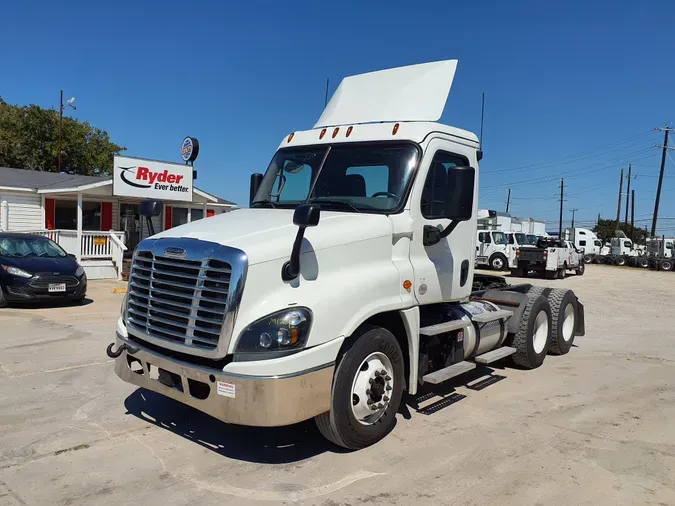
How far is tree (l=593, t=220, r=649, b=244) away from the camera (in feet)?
225

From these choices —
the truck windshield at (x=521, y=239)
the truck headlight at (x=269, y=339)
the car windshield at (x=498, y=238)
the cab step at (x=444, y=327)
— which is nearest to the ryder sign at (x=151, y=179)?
the cab step at (x=444, y=327)

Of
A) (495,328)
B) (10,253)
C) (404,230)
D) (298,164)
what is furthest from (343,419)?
(10,253)

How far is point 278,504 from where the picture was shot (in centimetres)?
347

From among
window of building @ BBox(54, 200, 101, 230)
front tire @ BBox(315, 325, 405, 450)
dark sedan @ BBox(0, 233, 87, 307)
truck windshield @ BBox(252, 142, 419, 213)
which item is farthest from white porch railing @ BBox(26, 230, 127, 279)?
front tire @ BBox(315, 325, 405, 450)

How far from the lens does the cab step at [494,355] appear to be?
5994 mm

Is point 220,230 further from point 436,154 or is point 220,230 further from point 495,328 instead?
point 495,328

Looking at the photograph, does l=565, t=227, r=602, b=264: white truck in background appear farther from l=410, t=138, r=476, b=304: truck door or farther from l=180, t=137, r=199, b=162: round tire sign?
l=410, t=138, r=476, b=304: truck door

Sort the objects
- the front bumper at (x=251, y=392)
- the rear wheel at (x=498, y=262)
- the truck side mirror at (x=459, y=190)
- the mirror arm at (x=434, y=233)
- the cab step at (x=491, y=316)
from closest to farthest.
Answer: the front bumper at (x=251, y=392), the truck side mirror at (x=459, y=190), the mirror arm at (x=434, y=233), the cab step at (x=491, y=316), the rear wheel at (x=498, y=262)

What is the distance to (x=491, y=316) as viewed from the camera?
6.08 metres

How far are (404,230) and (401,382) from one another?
4.25 ft

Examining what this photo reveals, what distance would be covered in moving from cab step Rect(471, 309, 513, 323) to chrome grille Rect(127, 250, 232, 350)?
3.04m

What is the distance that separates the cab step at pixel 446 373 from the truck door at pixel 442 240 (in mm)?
668

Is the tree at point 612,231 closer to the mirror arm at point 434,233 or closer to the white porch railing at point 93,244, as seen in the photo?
the white porch railing at point 93,244

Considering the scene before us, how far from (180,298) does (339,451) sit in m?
Answer: 1.75
